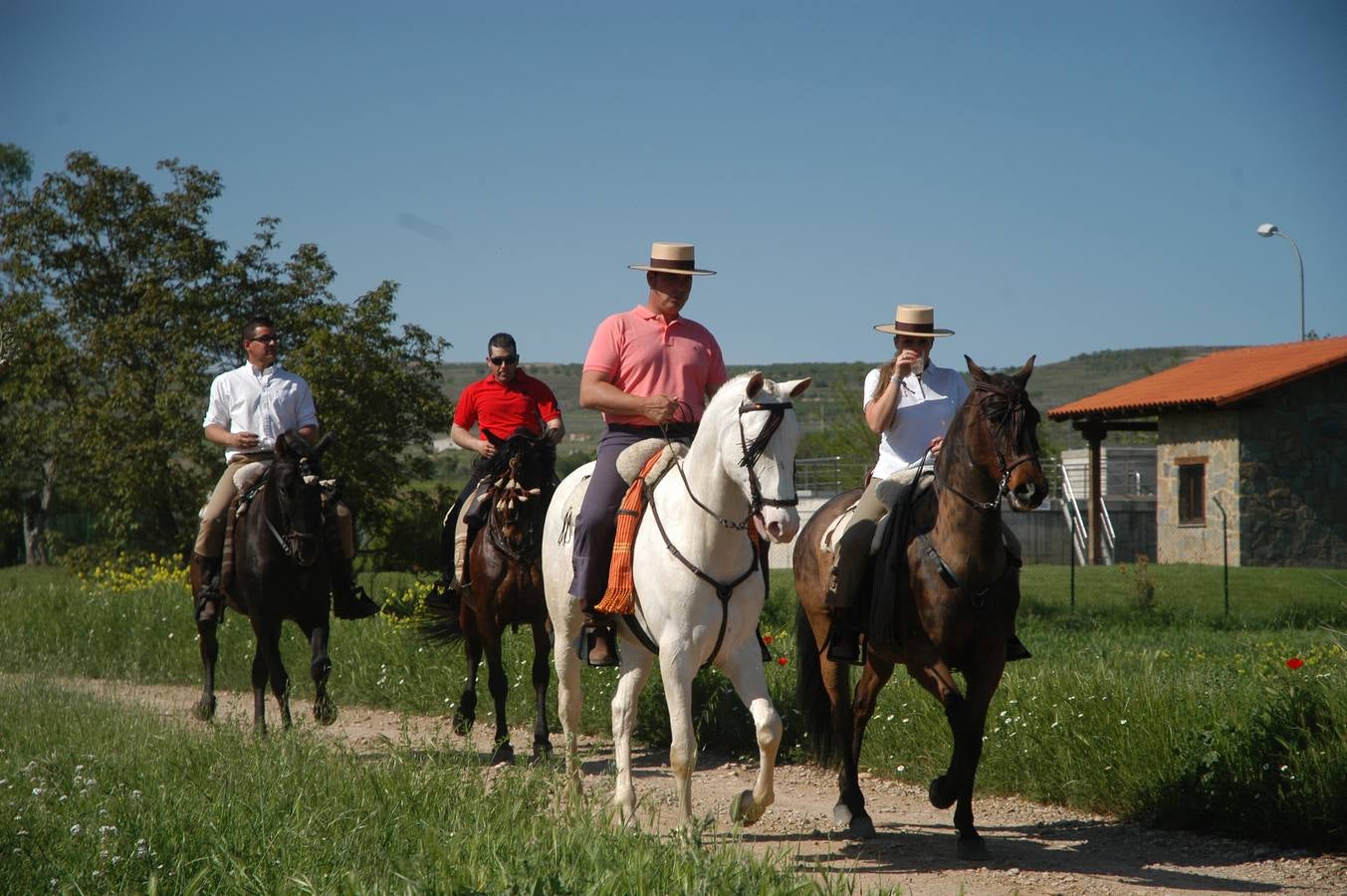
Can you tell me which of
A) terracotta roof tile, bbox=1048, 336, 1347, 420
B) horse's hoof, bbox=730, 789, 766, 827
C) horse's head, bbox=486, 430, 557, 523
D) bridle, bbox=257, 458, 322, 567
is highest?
terracotta roof tile, bbox=1048, 336, 1347, 420

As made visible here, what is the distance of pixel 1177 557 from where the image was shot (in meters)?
35.0

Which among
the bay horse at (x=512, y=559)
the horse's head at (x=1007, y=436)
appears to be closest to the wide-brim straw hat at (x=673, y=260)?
the horse's head at (x=1007, y=436)

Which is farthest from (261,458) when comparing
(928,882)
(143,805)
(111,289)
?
(111,289)

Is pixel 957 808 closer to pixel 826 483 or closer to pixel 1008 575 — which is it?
pixel 1008 575

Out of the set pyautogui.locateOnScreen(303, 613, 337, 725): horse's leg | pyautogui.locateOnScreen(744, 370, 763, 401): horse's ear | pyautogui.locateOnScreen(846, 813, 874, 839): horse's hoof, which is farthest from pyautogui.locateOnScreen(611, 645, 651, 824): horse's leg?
pyautogui.locateOnScreen(303, 613, 337, 725): horse's leg

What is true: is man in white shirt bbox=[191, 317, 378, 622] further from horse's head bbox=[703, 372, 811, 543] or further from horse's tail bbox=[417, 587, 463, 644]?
horse's head bbox=[703, 372, 811, 543]

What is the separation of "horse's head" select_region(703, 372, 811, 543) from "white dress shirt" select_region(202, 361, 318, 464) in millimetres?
5336

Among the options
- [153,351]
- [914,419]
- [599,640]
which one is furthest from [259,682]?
[153,351]

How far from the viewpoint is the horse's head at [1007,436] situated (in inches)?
248

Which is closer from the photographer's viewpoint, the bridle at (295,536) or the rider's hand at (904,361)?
the rider's hand at (904,361)

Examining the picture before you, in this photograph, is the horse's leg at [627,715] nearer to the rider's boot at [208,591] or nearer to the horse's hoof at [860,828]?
the horse's hoof at [860,828]

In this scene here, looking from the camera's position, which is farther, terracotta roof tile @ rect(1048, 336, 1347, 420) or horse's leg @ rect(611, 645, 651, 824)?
terracotta roof tile @ rect(1048, 336, 1347, 420)

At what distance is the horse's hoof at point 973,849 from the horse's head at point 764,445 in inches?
78.7

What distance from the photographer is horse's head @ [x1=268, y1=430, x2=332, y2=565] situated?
9891 millimetres
